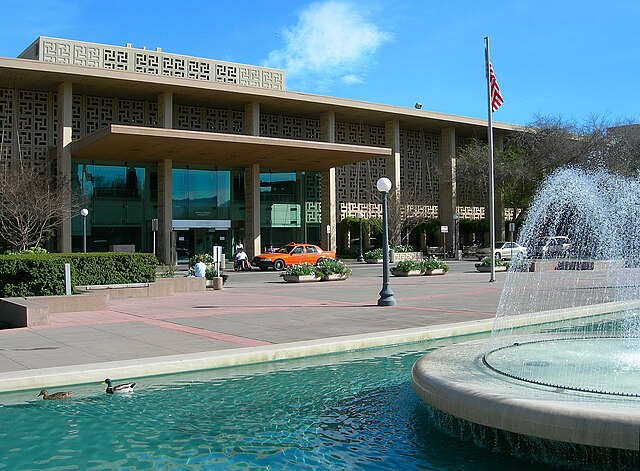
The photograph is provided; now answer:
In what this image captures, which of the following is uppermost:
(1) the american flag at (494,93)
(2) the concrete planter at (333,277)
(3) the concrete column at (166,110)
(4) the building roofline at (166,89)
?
(4) the building roofline at (166,89)

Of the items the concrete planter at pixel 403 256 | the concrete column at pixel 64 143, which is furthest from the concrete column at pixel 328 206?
the concrete column at pixel 64 143

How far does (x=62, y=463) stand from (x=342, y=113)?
53.3 meters

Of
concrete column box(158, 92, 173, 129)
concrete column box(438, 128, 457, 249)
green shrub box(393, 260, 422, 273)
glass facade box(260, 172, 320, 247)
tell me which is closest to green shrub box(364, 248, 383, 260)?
glass facade box(260, 172, 320, 247)

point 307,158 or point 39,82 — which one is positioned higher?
point 39,82

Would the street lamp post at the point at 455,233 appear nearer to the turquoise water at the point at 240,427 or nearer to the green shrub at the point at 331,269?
the green shrub at the point at 331,269

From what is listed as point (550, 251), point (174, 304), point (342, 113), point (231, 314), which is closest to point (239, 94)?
point (342, 113)

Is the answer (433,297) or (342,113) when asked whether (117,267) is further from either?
(342,113)

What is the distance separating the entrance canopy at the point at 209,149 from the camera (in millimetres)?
40438

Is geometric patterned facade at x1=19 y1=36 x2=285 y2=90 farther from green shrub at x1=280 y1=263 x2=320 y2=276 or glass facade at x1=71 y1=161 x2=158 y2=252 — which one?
green shrub at x1=280 y1=263 x2=320 y2=276

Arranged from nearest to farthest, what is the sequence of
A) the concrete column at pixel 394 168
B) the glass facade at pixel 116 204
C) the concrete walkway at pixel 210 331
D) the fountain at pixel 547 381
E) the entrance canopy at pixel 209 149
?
the fountain at pixel 547 381, the concrete walkway at pixel 210 331, the entrance canopy at pixel 209 149, the glass facade at pixel 116 204, the concrete column at pixel 394 168

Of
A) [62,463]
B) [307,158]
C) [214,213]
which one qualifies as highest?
[307,158]

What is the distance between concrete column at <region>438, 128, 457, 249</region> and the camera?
66.3 m

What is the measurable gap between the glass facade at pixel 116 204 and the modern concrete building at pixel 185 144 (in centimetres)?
8

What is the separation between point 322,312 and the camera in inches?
686
